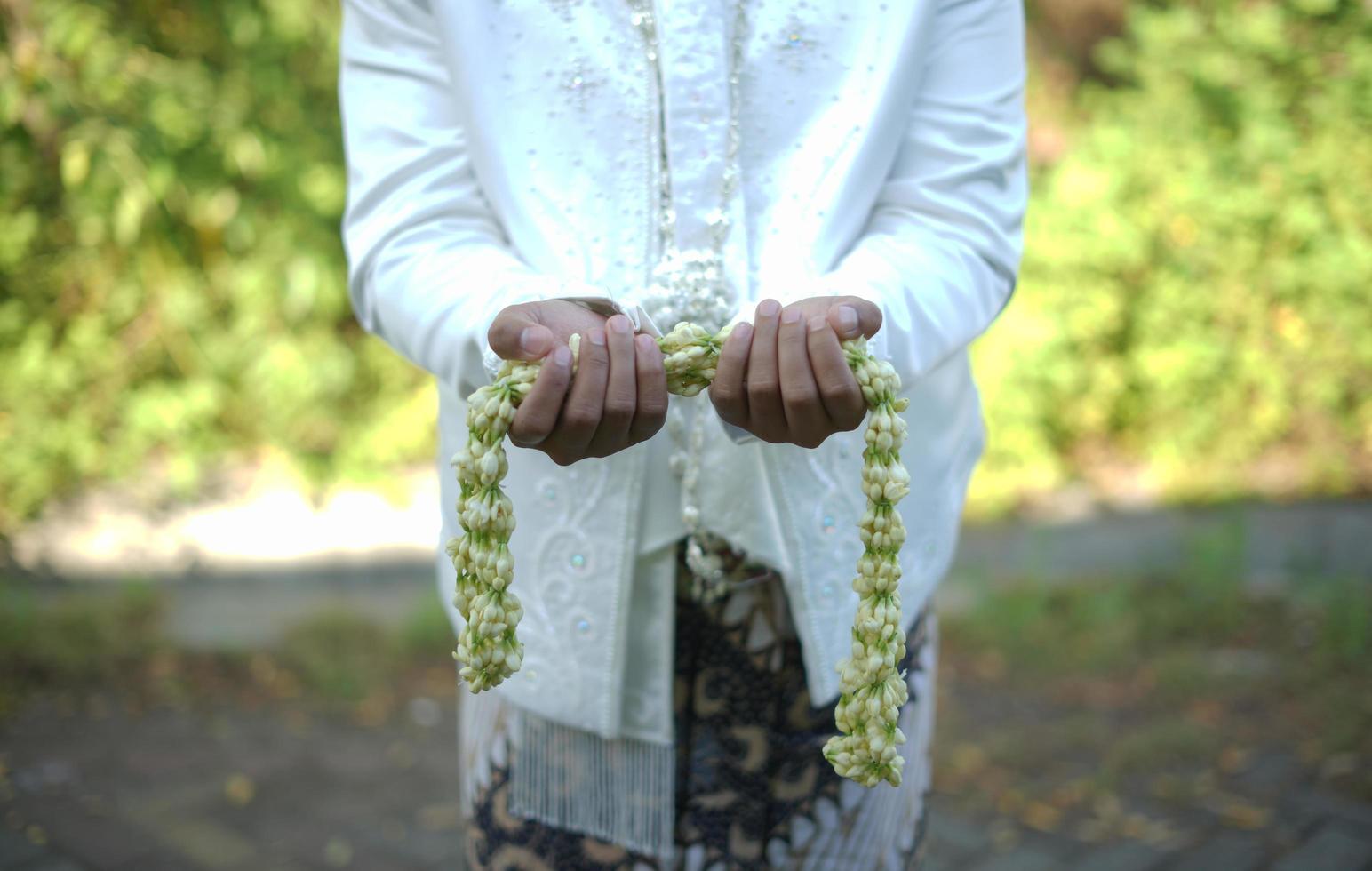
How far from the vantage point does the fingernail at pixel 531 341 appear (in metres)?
1.12

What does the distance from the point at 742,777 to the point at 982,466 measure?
3976mm

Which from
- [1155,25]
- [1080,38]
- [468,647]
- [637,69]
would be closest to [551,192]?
[637,69]

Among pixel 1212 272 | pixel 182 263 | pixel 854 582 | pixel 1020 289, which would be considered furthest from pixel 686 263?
pixel 1212 272

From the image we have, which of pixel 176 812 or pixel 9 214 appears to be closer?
pixel 176 812

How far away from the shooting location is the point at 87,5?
4266 millimetres

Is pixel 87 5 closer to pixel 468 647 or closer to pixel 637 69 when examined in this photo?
Result: pixel 637 69

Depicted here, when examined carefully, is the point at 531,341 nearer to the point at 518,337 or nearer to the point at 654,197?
the point at 518,337

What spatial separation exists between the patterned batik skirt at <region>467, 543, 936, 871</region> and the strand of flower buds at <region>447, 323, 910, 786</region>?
9.3 inches

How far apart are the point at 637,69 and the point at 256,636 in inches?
138

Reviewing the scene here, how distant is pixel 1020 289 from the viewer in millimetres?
5145

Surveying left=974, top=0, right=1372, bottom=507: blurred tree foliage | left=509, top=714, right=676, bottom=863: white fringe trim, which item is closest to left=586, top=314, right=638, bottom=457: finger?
left=509, top=714, right=676, bottom=863: white fringe trim

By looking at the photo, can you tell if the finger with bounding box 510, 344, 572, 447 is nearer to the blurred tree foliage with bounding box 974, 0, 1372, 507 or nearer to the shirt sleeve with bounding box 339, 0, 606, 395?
the shirt sleeve with bounding box 339, 0, 606, 395

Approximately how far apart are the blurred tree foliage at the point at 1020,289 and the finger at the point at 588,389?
3.66 m

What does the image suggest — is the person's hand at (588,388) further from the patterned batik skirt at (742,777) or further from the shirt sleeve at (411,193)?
the patterned batik skirt at (742,777)
